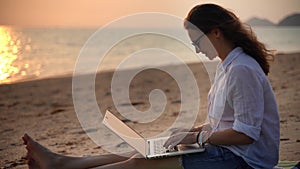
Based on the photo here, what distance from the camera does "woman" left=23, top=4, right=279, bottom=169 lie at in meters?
2.21

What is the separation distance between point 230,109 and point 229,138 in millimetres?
151

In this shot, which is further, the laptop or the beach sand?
the beach sand

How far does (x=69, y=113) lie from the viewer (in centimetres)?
698

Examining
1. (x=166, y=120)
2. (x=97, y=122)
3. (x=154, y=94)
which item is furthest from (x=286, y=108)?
(x=154, y=94)

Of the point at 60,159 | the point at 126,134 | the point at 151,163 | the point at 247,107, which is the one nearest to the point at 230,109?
the point at 247,107

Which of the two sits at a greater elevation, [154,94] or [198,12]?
[198,12]

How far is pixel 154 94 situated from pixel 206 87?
1.12m

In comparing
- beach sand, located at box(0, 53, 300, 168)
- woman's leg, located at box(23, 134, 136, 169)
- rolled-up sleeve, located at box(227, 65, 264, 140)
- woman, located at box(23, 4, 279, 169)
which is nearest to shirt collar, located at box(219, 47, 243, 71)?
woman, located at box(23, 4, 279, 169)

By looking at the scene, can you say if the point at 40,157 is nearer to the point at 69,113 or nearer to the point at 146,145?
the point at 146,145

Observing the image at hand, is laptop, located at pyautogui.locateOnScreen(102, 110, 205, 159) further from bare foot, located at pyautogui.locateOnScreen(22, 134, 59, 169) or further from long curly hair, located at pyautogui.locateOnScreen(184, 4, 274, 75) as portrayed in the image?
long curly hair, located at pyautogui.locateOnScreen(184, 4, 274, 75)

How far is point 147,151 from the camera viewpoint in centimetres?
248

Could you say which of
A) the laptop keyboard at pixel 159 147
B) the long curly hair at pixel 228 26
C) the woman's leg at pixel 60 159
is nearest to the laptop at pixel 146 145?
the laptop keyboard at pixel 159 147

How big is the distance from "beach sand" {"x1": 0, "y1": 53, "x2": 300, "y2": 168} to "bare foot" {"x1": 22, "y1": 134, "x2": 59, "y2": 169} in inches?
45.8

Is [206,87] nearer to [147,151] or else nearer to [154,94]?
[154,94]
